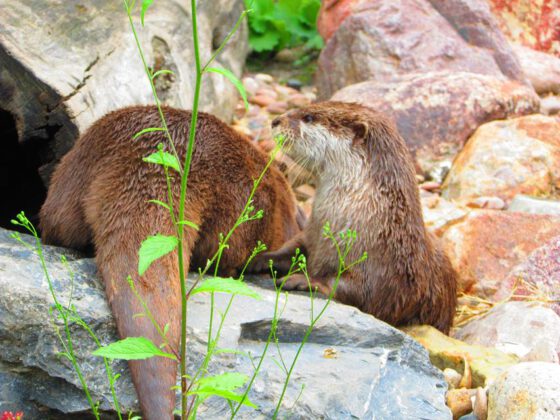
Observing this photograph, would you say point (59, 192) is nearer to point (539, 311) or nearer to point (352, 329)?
point (352, 329)

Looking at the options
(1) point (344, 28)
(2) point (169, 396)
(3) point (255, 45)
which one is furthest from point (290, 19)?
(2) point (169, 396)

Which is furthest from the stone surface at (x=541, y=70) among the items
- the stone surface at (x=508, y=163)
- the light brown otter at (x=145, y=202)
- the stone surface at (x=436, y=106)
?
the light brown otter at (x=145, y=202)

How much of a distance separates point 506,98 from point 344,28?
117 centimetres

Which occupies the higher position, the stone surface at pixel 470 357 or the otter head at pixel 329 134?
the otter head at pixel 329 134

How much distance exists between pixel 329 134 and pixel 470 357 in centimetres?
98

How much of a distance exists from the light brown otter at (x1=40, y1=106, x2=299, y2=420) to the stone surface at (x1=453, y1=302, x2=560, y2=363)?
0.90 metres

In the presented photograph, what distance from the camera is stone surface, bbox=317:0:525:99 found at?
5.51 m

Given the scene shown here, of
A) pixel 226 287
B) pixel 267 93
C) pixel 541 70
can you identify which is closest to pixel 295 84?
pixel 267 93

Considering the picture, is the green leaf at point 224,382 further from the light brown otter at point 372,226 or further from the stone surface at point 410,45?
the stone surface at point 410,45

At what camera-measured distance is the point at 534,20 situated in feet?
22.9

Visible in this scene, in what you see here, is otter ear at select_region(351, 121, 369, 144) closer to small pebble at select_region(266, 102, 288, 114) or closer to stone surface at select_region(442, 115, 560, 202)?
stone surface at select_region(442, 115, 560, 202)

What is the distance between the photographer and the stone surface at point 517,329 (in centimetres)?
305

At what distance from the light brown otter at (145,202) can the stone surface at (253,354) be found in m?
0.09

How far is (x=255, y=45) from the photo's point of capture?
6.58 metres
